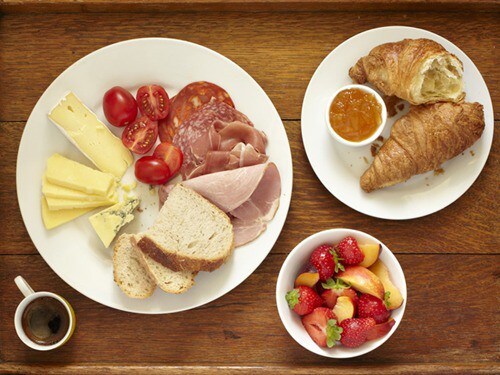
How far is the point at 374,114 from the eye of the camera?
2.03 metres

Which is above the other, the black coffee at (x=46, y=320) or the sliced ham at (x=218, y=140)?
the sliced ham at (x=218, y=140)

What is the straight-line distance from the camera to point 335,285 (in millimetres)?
1907

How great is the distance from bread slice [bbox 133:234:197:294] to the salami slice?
1.45ft

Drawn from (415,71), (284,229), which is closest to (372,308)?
(284,229)

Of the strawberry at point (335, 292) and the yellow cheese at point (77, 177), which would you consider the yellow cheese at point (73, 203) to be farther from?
the strawberry at point (335, 292)

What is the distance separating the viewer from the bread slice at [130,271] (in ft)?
6.63

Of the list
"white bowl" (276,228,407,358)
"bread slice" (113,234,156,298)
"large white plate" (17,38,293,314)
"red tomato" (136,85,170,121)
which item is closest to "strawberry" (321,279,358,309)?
"white bowl" (276,228,407,358)

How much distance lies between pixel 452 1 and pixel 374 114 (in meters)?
0.54

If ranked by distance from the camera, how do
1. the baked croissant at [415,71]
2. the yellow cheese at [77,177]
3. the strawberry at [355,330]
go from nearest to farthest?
the strawberry at [355,330]
the baked croissant at [415,71]
the yellow cheese at [77,177]

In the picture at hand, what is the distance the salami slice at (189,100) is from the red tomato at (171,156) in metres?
0.07

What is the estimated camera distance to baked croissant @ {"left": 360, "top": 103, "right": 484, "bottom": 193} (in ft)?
6.52

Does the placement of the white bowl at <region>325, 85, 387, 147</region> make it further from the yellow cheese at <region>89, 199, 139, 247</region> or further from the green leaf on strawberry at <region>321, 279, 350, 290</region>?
the yellow cheese at <region>89, 199, 139, 247</region>

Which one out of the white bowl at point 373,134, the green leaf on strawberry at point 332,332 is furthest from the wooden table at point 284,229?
the green leaf on strawberry at point 332,332

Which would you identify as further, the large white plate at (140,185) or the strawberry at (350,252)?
the large white plate at (140,185)
